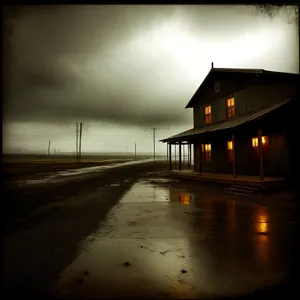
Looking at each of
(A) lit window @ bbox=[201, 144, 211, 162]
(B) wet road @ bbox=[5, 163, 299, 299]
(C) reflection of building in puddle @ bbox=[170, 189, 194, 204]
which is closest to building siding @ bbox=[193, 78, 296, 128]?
(A) lit window @ bbox=[201, 144, 211, 162]

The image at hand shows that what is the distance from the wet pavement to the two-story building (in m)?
5.86

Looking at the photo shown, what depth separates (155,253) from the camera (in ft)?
14.8

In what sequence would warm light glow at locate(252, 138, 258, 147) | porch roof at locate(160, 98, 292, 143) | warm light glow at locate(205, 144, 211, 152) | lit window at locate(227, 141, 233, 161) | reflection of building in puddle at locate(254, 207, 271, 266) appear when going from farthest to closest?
warm light glow at locate(205, 144, 211, 152) → lit window at locate(227, 141, 233, 161) → warm light glow at locate(252, 138, 258, 147) → porch roof at locate(160, 98, 292, 143) → reflection of building in puddle at locate(254, 207, 271, 266)

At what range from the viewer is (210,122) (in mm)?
19203

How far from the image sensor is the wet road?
332cm

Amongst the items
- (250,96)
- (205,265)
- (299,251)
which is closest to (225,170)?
(250,96)

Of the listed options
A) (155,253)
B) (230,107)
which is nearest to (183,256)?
(155,253)

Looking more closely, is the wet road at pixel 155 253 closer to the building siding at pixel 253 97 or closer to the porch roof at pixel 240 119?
the porch roof at pixel 240 119

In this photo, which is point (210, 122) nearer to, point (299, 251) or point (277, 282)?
point (299, 251)

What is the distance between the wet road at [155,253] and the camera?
10.9 ft

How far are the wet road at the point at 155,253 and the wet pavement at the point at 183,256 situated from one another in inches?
0.6

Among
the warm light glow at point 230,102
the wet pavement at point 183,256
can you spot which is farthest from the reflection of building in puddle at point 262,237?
the warm light glow at point 230,102

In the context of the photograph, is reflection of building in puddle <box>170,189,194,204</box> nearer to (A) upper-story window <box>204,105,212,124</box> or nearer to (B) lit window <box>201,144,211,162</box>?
(B) lit window <box>201,144,211,162</box>

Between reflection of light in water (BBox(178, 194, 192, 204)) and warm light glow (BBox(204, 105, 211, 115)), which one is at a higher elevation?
warm light glow (BBox(204, 105, 211, 115))
